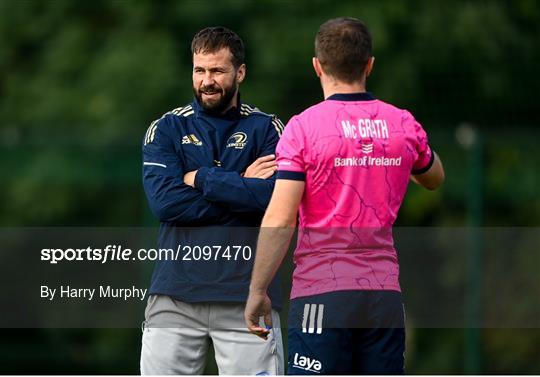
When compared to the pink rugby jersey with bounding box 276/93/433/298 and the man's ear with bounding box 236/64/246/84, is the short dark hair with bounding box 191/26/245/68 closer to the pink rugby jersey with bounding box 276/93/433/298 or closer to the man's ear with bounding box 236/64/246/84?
the man's ear with bounding box 236/64/246/84

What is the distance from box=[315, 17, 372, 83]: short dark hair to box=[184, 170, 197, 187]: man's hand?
0.83 meters

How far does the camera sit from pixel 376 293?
427cm

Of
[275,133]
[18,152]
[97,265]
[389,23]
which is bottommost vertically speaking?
[97,265]

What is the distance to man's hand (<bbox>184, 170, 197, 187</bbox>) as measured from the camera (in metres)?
4.81

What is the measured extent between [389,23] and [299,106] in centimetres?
127

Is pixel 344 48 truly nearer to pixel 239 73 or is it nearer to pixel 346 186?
pixel 346 186

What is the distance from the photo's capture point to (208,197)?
4711mm

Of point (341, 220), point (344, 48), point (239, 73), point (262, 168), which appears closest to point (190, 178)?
point (262, 168)

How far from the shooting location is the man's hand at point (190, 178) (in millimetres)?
4812

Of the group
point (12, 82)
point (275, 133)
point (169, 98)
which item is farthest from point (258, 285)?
point (12, 82)

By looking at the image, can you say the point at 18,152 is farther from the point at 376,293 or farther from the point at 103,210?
the point at 376,293

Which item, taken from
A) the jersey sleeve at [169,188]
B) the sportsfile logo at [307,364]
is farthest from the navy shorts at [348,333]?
the jersey sleeve at [169,188]

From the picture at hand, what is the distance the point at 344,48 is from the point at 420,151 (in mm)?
525

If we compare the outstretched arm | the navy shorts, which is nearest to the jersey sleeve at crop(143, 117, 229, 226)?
the outstretched arm
